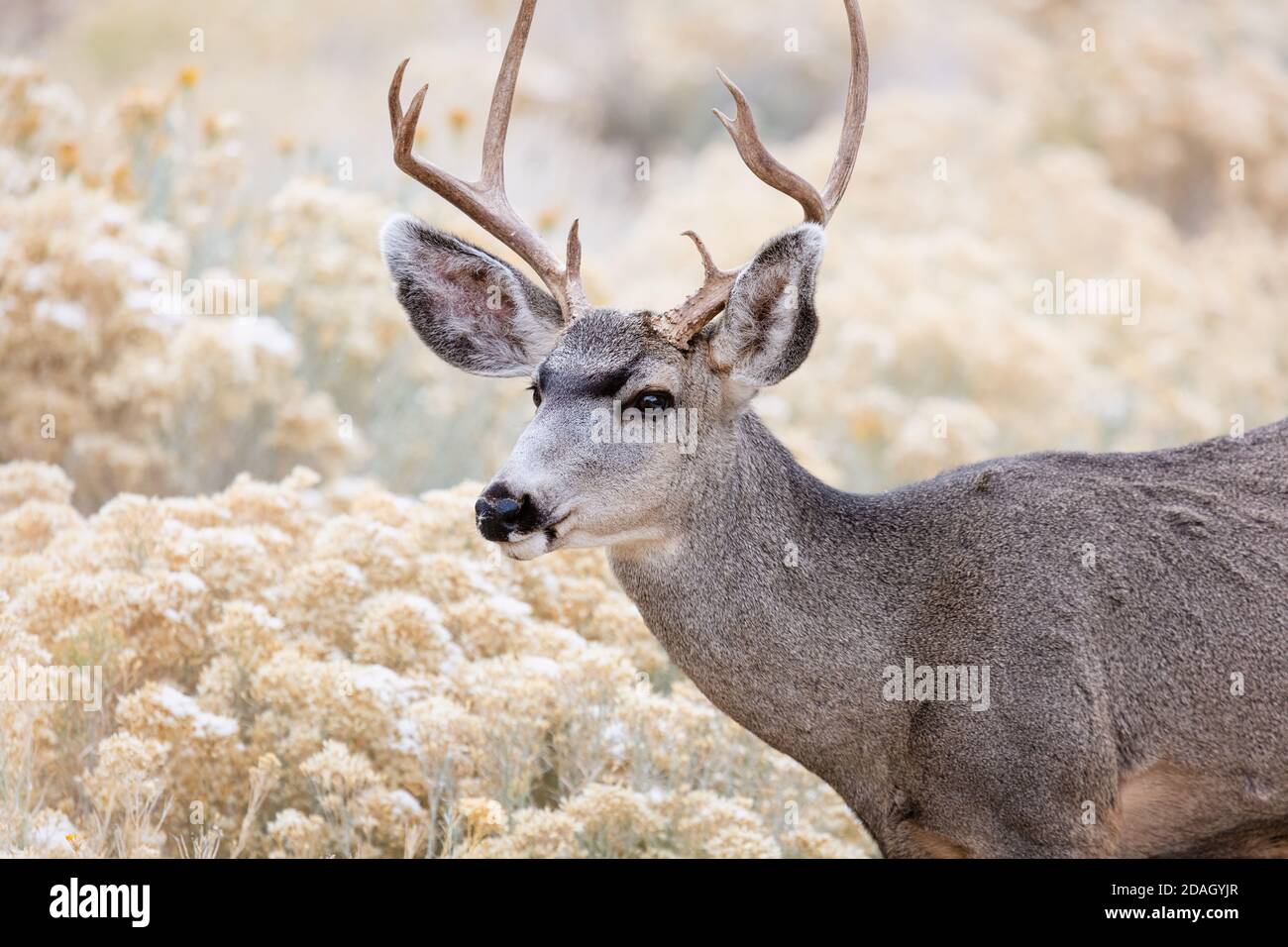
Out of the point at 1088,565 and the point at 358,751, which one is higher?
the point at 1088,565

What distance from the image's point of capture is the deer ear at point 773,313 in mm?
4836

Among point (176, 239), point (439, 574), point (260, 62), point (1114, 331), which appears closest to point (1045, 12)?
point (1114, 331)

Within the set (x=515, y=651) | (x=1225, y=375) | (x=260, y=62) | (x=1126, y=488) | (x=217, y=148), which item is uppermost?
(x=260, y=62)

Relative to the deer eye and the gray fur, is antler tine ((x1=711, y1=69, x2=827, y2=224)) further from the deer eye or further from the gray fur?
the deer eye

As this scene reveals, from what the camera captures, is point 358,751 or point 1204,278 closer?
point 358,751

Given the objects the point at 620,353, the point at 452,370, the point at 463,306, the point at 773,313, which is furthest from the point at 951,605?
the point at 452,370

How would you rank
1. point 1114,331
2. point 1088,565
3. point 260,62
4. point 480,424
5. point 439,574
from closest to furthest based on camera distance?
point 1088,565 → point 439,574 → point 480,424 → point 1114,331 → point 260,62

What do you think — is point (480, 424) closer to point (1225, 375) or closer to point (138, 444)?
point (138, 444)

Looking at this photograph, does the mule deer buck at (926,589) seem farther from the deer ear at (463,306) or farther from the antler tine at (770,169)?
the deer ear at (463,306)

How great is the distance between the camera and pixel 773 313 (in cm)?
500

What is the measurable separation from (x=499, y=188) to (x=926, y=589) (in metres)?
1.93

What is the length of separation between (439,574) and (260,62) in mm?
Result: 13680

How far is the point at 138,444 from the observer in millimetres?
8461

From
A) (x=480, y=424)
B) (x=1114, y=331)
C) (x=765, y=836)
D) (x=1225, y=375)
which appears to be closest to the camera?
(x=765, y=836)
